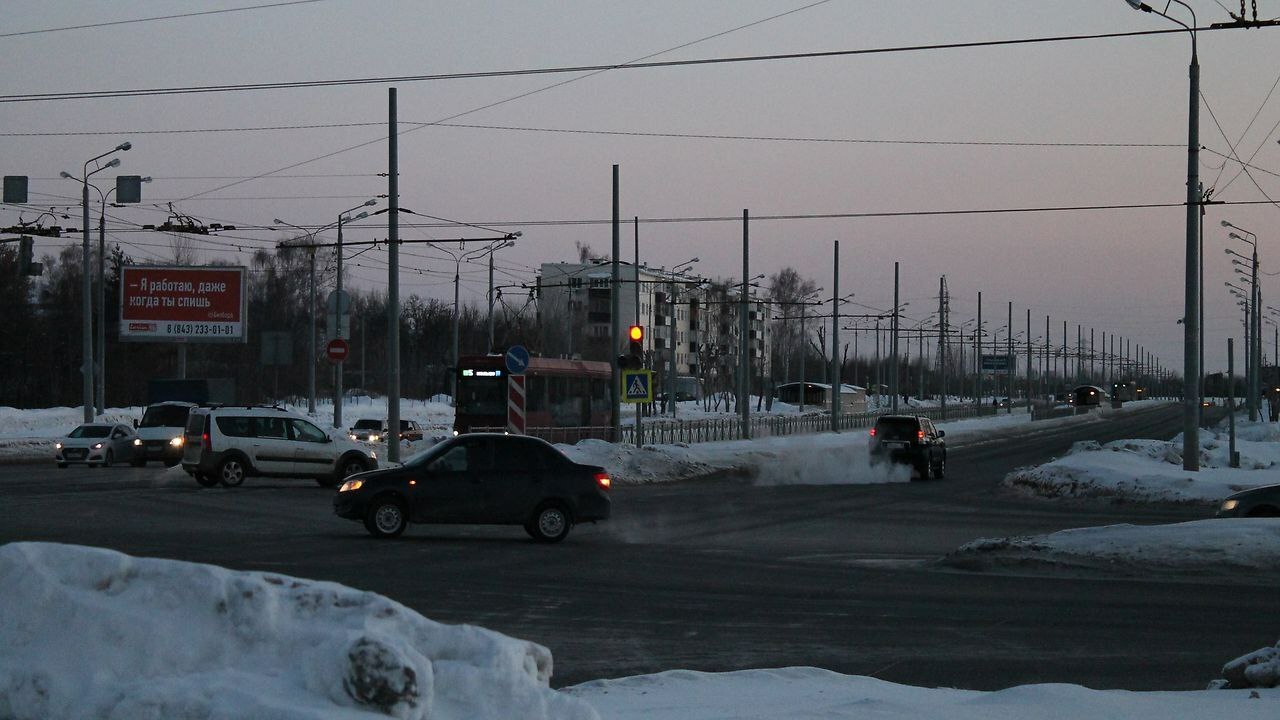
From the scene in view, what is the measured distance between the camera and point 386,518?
63.0 ft

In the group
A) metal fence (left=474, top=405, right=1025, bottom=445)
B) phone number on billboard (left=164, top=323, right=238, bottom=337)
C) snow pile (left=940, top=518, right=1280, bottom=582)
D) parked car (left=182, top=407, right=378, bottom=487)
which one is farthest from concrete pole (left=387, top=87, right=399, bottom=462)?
phone number on billboard (left=164, top=323, right=238, bottom=337)

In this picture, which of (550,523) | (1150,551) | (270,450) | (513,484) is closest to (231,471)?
(270,450)

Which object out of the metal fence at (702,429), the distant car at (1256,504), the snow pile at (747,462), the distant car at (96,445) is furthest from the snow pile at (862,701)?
the distant car at (96,445)

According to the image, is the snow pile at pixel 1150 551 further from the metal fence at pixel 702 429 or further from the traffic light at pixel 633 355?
the metal fence at pixel 702 429

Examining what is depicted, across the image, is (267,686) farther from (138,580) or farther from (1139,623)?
(1139,623)

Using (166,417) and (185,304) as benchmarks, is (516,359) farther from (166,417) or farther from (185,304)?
(185,304)

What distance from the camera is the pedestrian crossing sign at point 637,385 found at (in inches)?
1385

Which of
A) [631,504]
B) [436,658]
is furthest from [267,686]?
[631,504]

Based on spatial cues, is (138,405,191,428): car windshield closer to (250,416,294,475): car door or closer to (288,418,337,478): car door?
(250,416,294,475): car door

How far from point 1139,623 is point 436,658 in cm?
864

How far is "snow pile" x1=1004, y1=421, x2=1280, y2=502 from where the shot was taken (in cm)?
2900

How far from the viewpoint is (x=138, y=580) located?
5438mm

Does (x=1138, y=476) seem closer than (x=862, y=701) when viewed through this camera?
No

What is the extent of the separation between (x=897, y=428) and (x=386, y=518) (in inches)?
1026
